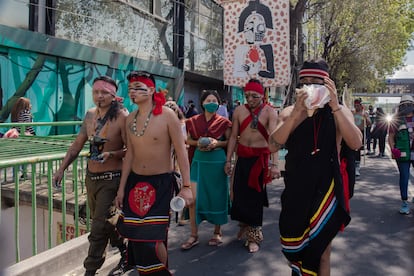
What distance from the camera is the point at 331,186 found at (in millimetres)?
2863

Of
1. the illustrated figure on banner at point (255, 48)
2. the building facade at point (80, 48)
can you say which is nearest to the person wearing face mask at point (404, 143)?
the illustrated figure on banner at point (255, 48)

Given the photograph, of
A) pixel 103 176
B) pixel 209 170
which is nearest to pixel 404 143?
pixel 209 170

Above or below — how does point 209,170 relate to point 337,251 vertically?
above

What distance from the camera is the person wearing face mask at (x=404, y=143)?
591 centimetres

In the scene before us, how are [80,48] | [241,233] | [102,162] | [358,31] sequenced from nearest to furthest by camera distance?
[102,162]
[241,233]
[80,48]
[358,31]

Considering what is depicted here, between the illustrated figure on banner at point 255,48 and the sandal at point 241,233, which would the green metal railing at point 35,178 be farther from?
the illustrated figure on banner at point 255,48

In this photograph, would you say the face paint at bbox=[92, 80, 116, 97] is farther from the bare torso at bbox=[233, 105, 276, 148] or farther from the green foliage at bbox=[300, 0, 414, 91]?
the green foliage at bbox=[300, 0, 414, 91]

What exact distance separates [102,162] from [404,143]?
4509mm

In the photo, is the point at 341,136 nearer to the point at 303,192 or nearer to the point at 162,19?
the point at 303,192

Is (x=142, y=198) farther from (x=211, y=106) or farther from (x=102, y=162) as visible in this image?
(x=211, y=106)

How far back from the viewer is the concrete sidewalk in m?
3.94

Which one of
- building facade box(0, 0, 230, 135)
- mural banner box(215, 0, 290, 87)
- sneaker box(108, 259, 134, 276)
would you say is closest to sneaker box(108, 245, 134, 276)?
sneaker box(108, 259, 134, 276)

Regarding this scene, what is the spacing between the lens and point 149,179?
3.29 meters

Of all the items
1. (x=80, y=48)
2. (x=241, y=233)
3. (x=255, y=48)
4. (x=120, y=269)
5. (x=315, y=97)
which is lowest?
(x=120, y=269)
